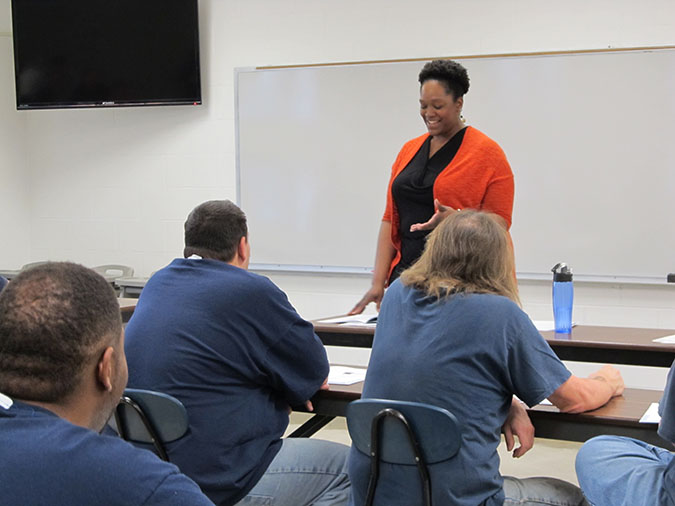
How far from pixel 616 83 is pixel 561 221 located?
0.78 m

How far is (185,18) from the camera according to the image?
4859mm

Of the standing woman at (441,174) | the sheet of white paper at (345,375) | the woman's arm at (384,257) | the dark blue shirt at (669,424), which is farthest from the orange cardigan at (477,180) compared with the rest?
the dark blue shirt at (669,424)

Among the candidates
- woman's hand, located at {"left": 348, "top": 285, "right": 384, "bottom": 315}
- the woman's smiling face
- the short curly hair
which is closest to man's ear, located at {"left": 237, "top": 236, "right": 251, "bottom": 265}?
woman's hand, located at {"left": 348, "top": 285, "right": 384, "bottom": 315}

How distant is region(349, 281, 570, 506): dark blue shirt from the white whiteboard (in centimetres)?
265

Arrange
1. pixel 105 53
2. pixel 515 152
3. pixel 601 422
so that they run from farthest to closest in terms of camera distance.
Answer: pixel 105 53, pixel 515 152, pixel 601 422

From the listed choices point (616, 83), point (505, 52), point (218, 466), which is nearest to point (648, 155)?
point (616, 83)

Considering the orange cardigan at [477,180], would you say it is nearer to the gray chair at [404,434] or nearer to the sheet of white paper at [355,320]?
the sheet of white paper at [355,320]

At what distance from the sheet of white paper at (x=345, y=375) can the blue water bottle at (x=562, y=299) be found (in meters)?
0.66

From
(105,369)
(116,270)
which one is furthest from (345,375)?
(116,270)

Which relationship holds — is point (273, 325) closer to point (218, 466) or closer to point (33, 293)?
point (218, 466)

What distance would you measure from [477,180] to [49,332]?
2006 mm

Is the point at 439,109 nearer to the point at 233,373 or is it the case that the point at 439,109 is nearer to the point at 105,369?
the point at 233,373

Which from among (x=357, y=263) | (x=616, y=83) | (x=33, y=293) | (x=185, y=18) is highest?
(x=185, y=18)

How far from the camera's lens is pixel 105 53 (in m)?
5.07
